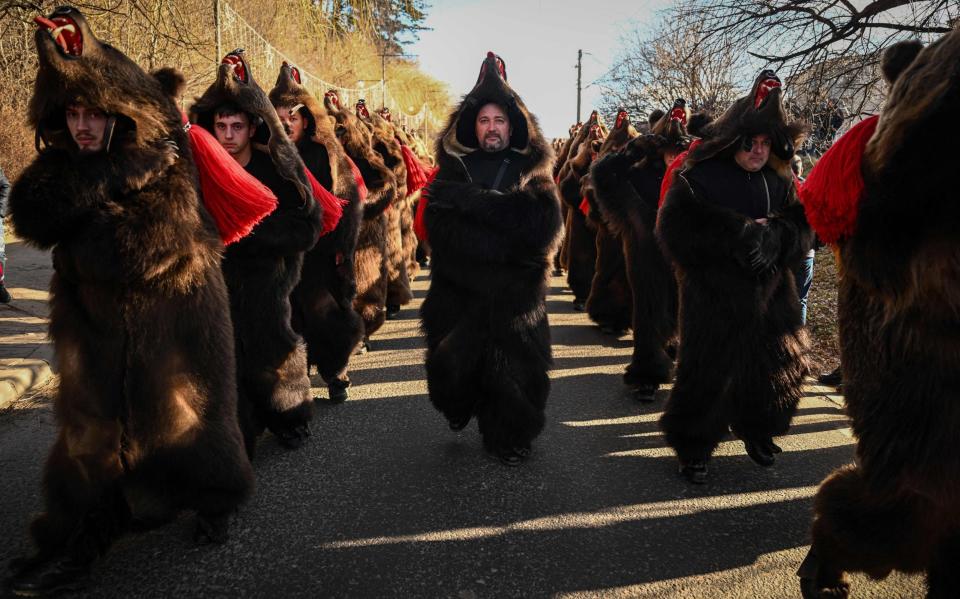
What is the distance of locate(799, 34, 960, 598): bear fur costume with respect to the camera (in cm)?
200

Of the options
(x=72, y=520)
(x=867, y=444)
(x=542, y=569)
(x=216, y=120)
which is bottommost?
(x=542, y=569)

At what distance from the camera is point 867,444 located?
7.59 feet

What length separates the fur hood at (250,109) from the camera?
3664 mm

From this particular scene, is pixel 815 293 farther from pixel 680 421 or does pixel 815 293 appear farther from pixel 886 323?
pixel 886 323

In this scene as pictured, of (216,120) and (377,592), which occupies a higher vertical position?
(216,120)

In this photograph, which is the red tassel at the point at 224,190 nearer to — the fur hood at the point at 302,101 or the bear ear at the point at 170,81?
the bear ear at the point at 170,81

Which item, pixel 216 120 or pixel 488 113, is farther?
pixel 488 113

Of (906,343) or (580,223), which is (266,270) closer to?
(906,343)

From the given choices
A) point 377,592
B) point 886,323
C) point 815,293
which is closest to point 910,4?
point 815,293

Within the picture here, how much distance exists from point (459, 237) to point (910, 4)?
229 inches

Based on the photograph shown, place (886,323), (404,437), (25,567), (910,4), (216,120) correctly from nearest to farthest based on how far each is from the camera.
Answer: (886,323), (25,567), (216,120), (404,437), (910,4)

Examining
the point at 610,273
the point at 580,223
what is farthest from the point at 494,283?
the point at 580,223

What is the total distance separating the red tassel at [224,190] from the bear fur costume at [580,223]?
230 inches

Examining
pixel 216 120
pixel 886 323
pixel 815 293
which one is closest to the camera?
pixel 886 323
